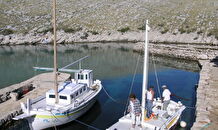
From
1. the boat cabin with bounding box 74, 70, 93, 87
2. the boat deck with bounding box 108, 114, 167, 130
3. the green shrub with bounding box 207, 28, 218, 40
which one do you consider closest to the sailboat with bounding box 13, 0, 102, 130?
the boat cabin with bounding box 74, 70, 93, 87

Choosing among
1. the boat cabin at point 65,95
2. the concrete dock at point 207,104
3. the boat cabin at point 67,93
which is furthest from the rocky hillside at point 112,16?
the boat cabin at point 65,95

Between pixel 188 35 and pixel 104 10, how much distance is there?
135 ft

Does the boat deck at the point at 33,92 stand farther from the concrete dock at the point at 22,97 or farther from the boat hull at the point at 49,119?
the boat hull at the point at 49,119

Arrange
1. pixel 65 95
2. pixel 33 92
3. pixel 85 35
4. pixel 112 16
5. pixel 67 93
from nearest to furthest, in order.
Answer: pixel 65 95 < pixel 67 93 < pixel 33 92 < pixel 85 35 < pixel 112 16

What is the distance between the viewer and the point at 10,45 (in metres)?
74.4

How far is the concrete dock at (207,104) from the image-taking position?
14.7 m

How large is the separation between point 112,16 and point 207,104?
264 ft

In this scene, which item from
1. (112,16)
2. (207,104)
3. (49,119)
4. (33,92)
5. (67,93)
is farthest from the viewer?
(112,16)

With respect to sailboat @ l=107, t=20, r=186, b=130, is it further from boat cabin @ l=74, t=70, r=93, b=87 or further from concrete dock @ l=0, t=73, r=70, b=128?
concrete dock @ l=0, t=73, r=70, b=128

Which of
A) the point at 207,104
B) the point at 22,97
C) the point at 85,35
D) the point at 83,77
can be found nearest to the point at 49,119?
the point at 22,97

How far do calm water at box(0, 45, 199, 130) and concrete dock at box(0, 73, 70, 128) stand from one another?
1189 millimetres

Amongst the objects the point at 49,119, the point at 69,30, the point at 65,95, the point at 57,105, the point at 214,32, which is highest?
the point at 69,30

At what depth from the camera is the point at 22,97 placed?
23031 millimetres

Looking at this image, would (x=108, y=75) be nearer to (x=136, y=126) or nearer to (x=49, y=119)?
(x=49, y=119)
